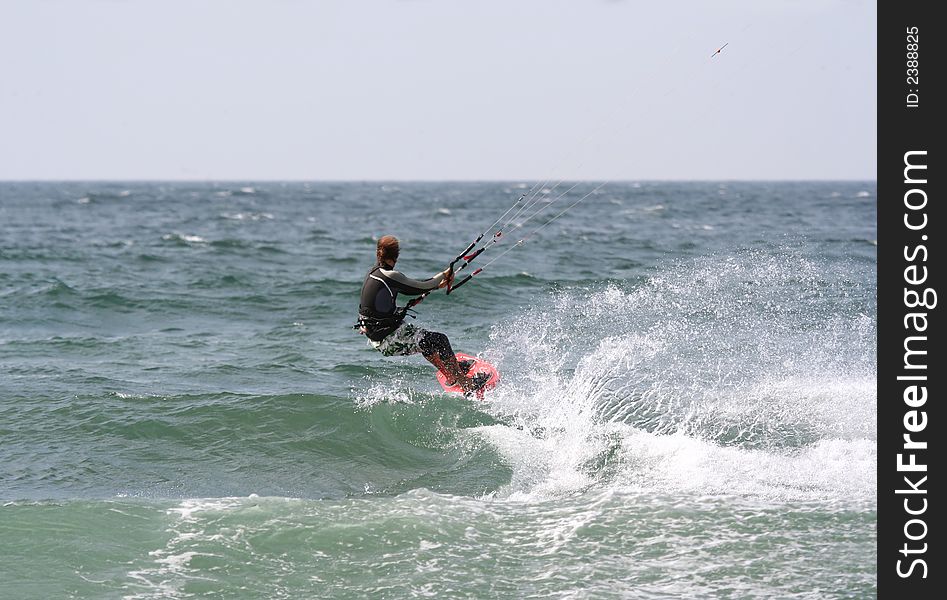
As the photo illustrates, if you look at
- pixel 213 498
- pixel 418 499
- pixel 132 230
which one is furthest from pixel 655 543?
pixel 132 230

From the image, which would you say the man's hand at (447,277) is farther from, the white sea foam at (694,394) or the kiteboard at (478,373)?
the white sea foam at (694,394)

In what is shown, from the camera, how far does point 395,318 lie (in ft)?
32.4

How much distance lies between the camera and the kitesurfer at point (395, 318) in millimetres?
9430

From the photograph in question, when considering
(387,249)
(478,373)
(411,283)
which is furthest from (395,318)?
(478,373)

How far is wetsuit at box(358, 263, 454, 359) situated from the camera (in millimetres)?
9469

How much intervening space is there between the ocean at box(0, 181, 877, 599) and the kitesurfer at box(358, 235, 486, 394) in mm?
796

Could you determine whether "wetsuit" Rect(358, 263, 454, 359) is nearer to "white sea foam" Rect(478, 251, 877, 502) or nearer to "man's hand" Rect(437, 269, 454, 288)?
"man's hand" Rect(437, 269, 454, 288)

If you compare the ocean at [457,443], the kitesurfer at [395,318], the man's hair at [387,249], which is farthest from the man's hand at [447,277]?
the ocean at [457,443]

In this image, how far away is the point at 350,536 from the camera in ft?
24.8

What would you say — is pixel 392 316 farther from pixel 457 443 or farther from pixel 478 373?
pixel 457 443

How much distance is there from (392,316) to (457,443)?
1.52m

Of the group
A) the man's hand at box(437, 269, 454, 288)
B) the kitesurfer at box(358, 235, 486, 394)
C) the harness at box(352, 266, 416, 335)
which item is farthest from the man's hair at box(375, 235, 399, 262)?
the man's hand at box(437, 269, 454, 288)

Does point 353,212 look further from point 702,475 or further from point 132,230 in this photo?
point 702,475

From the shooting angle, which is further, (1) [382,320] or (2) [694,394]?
(2) [694,394]
